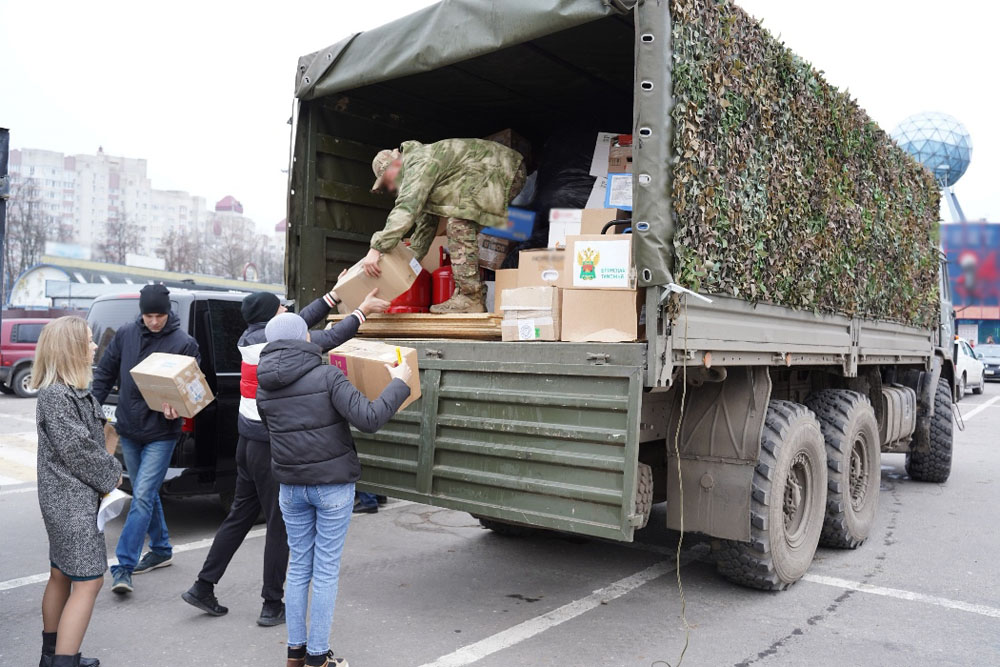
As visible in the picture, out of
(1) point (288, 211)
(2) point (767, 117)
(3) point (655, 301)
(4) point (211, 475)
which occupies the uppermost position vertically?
(2) point (767, 117)

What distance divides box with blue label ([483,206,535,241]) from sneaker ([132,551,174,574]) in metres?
3.08

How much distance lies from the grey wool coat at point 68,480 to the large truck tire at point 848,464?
447cm

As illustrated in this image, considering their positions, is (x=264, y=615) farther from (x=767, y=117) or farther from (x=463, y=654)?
(x=767, y=117)

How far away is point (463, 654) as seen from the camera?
3.80 m

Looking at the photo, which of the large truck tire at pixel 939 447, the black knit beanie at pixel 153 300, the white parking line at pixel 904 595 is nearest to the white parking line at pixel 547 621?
the white parking line at pixel 904 595

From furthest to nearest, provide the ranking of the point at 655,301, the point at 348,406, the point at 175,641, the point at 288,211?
the point at 288,211, the point at 175,641, the point at 655,301, the point at 348,406

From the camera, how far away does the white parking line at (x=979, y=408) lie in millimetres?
16150

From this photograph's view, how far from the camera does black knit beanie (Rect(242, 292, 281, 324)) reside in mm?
4441

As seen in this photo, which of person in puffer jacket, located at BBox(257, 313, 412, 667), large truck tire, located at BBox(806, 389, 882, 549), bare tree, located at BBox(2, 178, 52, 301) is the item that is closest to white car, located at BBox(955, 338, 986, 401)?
large truck tire, located at BBox(806, 389, 882, 549)

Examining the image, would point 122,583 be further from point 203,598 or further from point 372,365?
point 372,365

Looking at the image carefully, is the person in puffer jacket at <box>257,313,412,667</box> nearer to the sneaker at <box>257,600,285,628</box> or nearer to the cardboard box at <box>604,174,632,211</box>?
the sneaker at <box>257,600,285,628</box>

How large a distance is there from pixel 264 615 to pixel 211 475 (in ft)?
5.76

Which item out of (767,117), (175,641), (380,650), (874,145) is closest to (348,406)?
(380,650)

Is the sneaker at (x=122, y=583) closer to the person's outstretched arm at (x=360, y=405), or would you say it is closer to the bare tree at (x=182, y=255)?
the person's outstretched arm at (x=360, y=405)
